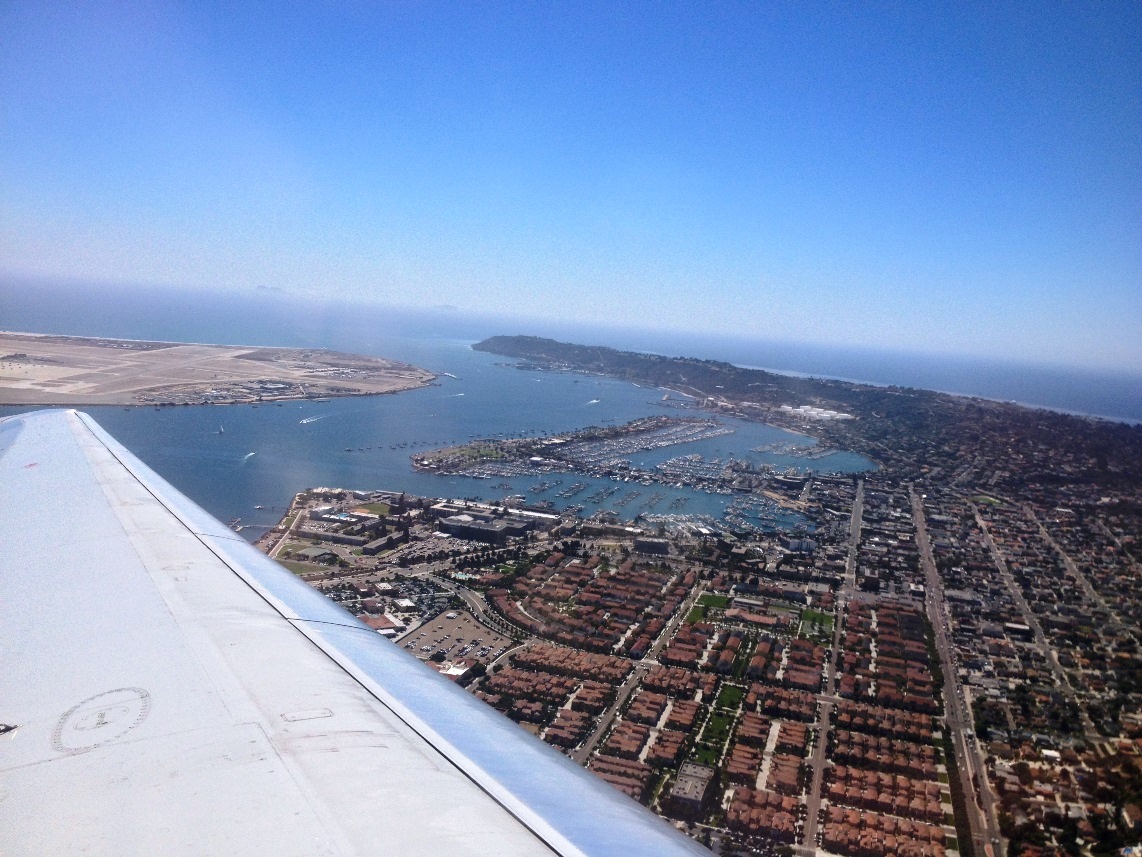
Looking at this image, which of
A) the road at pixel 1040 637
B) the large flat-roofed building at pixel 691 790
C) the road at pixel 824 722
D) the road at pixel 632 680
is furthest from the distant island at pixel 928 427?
the large flat-roofed building at pixel 691 790

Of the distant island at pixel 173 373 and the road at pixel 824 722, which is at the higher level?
the distant island at pixel 173 373

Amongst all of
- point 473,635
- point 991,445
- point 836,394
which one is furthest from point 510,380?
point 473,635

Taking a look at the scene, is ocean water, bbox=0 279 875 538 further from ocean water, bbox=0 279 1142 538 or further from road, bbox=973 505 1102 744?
road, bbox=973 505 1102 744

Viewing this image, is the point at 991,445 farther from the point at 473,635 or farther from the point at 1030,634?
the point at 473,635

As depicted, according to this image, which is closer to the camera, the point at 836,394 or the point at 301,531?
the point at 301,531

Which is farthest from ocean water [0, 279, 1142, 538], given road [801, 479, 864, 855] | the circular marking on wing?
the circular marking on wing

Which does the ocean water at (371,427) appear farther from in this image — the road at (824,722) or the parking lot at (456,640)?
the parking lot at (456,640)
